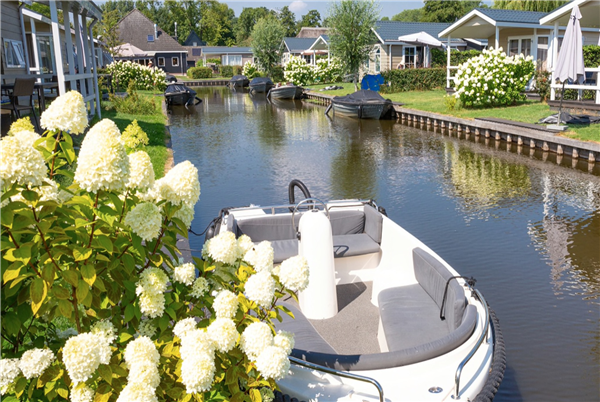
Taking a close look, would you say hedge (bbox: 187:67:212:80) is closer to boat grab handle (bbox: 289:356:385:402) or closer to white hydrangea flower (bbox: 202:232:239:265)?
boat grab handle (bbox: 289:356:385:402)

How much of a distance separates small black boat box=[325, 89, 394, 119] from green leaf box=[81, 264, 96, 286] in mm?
24011

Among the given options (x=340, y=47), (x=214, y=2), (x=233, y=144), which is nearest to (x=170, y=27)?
(x=214, y=2)

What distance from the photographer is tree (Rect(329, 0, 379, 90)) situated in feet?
111

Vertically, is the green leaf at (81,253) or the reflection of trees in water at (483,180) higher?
the green leaf at (81,253)

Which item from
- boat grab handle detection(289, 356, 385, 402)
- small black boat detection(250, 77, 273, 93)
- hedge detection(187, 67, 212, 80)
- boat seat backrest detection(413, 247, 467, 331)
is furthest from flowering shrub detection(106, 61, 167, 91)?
boat grab handle detection(289, 356, 385, 402)

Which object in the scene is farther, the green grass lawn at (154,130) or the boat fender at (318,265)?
the green grass lawn at (154,130)

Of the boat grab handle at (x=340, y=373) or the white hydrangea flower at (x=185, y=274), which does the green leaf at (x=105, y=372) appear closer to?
the white hydrangea flower at (x=185, y=274)

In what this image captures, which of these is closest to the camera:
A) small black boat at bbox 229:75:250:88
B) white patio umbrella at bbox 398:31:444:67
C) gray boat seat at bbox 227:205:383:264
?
gray boat seat at bbox 227:205:383:264

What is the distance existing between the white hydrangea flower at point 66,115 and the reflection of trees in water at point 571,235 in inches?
276

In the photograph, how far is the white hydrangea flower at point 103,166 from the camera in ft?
7.96

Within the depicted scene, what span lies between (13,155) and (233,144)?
18.2 m

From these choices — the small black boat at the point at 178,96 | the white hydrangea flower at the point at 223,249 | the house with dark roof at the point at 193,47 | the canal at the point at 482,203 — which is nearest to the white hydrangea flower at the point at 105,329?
the white hydrangea flower at the point at 223,249

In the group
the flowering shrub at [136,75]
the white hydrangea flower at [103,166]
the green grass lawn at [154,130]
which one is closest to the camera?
the white hydrangea flower at [103,166]

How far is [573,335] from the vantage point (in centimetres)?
666
